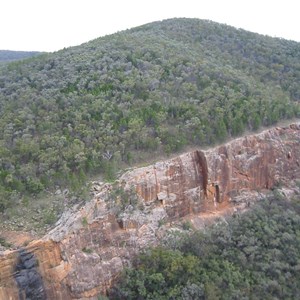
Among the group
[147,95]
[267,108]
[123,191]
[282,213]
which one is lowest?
[282,213]

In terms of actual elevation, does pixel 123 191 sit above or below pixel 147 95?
below

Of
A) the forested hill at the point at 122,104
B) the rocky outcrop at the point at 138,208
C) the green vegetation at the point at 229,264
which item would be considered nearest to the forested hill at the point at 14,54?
the forested hill at the point at 122,104

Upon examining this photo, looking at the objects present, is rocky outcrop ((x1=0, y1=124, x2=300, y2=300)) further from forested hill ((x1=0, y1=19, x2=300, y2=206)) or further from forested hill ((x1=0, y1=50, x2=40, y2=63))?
forested hill ((x1=0, y1=50, x2=40, y2=63))

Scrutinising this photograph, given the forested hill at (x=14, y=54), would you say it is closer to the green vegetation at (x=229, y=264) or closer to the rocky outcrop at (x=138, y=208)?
the rocky outcrop at (x=138, y=208)

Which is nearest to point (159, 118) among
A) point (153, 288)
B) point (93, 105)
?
point (93, 105)

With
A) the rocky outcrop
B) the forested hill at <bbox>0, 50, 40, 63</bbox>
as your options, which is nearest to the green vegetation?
the rocky outcrop

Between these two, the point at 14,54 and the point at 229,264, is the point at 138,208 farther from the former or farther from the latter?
the point at 14,54

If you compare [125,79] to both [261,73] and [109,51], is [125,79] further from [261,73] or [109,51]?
[261,73]
